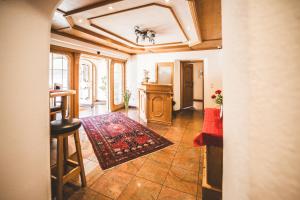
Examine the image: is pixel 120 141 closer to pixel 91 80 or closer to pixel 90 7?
pixel 90 7

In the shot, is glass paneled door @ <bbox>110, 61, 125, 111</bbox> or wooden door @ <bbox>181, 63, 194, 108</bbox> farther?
wooden door @ <bbox>181, 63, 194, 108</bbox>

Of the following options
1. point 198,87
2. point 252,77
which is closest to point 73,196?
point 252,77

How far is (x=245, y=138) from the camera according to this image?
0.57m

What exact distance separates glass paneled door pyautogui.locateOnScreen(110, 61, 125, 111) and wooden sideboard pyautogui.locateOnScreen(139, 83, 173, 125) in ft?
7.60

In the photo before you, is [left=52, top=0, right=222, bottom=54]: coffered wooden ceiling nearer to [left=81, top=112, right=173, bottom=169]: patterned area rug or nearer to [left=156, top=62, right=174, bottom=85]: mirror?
[left=156, top=62, right=174, bottom=85]: mirror

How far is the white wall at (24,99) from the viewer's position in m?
0.82

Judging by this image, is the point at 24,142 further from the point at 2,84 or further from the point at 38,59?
the point at 38,59

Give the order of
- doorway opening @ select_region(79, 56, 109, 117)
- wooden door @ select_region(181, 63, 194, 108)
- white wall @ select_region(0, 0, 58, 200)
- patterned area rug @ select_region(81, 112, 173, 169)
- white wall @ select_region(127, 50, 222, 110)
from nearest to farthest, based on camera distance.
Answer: white wall @ select_region(0, 0, 58, 200) → patterned area rug @ select_region(81, 112, 173, 169) → white wall @ select_region(127, 50, 222, 110) → wooden door @ select_region(181, 63, 194, 108) → doorway opening @ select_region(79, 56, 109, 117)

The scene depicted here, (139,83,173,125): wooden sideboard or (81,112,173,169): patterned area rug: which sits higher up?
(139,83,173,125): wooden sideboard

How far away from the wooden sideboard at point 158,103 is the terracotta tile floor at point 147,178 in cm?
163

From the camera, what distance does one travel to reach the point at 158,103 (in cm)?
438

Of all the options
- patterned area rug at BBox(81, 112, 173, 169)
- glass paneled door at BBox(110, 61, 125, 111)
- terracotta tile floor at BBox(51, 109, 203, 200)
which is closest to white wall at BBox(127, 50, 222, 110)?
glass paneled door at BBox(110, 61, 125, 111)

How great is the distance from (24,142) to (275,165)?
4.51 feet

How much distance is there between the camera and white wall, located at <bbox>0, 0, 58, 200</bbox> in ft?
2.68
